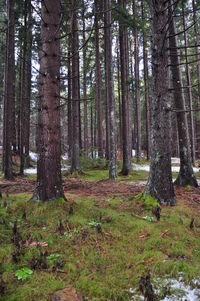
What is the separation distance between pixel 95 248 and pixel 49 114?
2.60 meters

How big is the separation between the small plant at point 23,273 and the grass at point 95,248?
5cm

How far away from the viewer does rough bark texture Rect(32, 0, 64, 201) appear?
407 centimetres

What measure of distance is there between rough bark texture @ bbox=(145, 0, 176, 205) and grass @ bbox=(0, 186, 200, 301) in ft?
1.85

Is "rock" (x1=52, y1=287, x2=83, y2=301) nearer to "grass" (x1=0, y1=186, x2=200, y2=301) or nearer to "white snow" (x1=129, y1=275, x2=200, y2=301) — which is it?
"grass" (x1=0, y1=186, x2=200, y2=301)

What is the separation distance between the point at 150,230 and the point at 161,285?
3.79 feet

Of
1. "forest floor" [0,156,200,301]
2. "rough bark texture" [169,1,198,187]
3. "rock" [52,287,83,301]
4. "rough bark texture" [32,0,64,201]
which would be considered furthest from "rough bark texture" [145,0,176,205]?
"rock" [52,287,83,301]

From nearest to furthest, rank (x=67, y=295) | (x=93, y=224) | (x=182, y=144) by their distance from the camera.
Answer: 1. (x=67, y=295)
2. (x=93, y=224)
3. (x=182, y=144)

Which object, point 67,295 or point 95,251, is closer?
point 67,295

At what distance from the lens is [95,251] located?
294 centimetres

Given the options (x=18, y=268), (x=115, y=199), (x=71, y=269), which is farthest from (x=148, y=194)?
(x=18, y=268)

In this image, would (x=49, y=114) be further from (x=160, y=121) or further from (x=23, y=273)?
(x=23, y=273)

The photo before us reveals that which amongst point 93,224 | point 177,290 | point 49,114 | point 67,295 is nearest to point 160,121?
point 49,114

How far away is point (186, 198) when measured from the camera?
561 cm

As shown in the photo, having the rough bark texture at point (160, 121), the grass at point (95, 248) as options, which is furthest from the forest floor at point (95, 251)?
the rough bark texture at point (160, 121)
